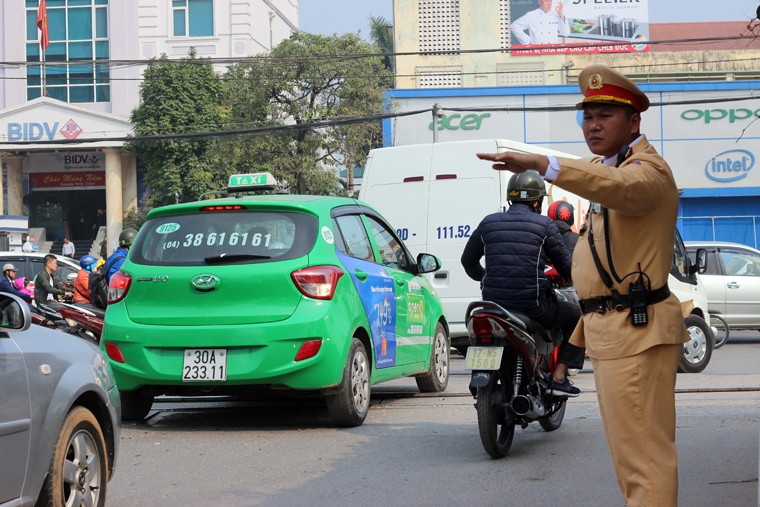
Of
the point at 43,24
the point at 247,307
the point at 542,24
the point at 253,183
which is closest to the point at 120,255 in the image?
the point at 253,183

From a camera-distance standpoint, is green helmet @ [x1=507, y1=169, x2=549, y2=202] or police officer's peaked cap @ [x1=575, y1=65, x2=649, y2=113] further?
green helmet @ [x1=507, y1=169, x2=549, y2=202]

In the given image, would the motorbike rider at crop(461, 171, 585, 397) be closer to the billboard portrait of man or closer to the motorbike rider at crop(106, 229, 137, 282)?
the motorbike rider at crop(106, 229, 137, 282)

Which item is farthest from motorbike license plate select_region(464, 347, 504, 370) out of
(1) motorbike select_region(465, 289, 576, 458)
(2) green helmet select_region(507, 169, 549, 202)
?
(2) green helmet select_region(507, 169, 549, 202)

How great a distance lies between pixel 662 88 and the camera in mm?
40562

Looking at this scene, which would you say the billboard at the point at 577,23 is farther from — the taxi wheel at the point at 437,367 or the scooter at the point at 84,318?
the taxi wheel at the point at 437,367

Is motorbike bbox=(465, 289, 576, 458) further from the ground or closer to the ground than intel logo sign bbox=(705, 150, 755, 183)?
closer to the ground

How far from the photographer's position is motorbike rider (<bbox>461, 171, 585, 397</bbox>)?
24.6 ft

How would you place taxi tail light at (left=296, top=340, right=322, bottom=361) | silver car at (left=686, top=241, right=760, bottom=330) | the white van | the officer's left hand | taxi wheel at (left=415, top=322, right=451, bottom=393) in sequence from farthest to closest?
silver car at (left=686, top=241, right=760, bottom=330) → the white van → taxi wheel at (left=415, top=322, right=451, bottom=393) → taxi tail light at (left=296, top=340, right=322, bottom=361) → the officer's left hand

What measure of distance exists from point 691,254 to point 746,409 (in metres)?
8.34

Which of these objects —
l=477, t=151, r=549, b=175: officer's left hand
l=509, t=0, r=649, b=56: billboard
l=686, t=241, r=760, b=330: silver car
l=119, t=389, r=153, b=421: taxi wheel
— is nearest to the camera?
l=477, t=151, r=549, b=175: officer's left hand

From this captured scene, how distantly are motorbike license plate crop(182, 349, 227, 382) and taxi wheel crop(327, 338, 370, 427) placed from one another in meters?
0.83

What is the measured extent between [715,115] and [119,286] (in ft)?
112

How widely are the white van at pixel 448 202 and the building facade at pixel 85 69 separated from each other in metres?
51.3

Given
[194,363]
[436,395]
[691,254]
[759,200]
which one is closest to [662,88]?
[759,200]
